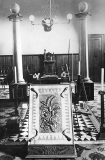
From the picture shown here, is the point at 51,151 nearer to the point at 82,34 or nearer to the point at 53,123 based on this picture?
the point at 53,123

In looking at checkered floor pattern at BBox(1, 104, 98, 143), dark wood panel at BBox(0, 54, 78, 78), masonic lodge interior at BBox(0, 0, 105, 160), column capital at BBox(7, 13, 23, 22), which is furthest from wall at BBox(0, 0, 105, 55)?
checkered floor pattern at BBox(1, 104, 98, 143)

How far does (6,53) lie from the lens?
13859 mm

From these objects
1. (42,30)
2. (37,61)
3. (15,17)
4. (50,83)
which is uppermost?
(42,30)

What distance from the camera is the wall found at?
13500 mm

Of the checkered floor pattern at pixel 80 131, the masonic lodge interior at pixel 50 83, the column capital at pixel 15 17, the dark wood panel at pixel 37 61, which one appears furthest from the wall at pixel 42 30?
the checkered floor pattern at pixel 80 131

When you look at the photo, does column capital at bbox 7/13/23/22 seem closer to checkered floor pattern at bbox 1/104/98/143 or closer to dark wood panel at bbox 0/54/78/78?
checkered floor pattern at bbox 1/104/98/143

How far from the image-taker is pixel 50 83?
9.30 metres

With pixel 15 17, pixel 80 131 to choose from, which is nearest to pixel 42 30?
pixel 15 17

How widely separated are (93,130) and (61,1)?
10.2 m

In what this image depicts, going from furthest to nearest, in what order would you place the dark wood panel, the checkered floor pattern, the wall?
the dark wood panel, the wall, the checkered floor pattern

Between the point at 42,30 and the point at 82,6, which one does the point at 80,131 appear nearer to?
the point at 82,6

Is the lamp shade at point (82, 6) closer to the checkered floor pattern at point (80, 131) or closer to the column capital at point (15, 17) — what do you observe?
the column capital at point (15, 17)

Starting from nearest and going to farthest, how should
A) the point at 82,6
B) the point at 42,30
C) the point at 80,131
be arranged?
1. the point at 80,131
2. the point at 82,6
3. the point at 42,30

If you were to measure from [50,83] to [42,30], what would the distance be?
5320 mm
